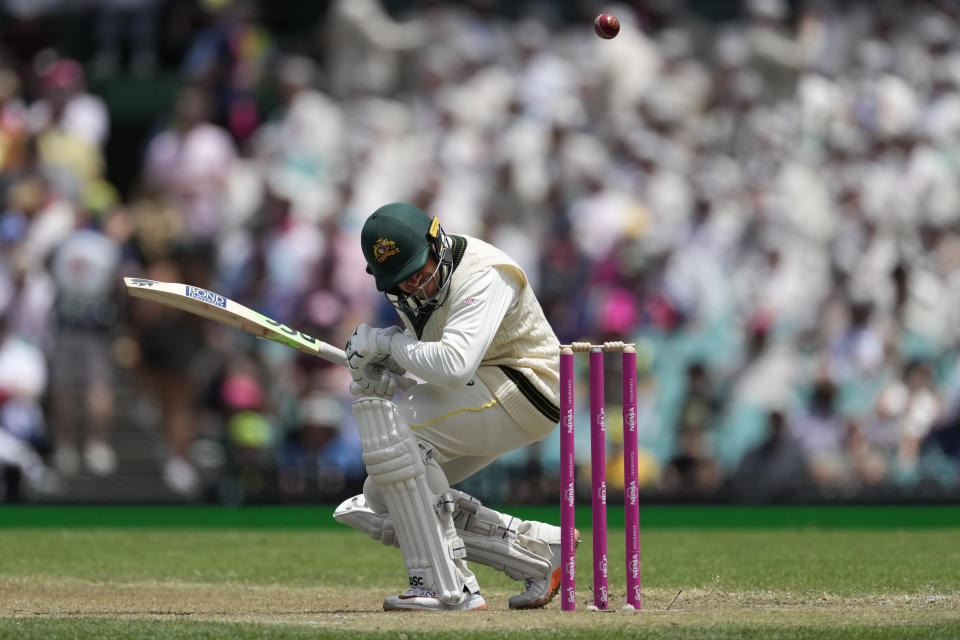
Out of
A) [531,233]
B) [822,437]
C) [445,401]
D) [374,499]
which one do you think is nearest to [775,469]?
[822,437]

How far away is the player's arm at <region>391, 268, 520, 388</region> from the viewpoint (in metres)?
6.96

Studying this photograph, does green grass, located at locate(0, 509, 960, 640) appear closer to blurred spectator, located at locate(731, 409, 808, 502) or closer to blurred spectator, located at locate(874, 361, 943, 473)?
blurred spectator, located at locate(731, 409, 808, 502)


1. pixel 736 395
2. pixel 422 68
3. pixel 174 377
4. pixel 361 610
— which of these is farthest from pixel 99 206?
pixel 361 610

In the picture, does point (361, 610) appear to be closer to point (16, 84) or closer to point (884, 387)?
point (884, 387)

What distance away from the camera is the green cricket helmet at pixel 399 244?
23.2ft

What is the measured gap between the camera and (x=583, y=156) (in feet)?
53.1

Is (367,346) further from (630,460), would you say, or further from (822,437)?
(822,437)

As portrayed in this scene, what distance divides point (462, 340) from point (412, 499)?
2.43 ft

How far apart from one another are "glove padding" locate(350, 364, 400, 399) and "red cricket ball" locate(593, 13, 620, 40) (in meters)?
1.97

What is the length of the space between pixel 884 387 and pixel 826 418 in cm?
80

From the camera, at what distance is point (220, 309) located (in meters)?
A: 7.54

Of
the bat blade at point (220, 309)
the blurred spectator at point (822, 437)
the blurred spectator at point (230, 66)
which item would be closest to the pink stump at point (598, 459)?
the bat blade at point (220, 309)

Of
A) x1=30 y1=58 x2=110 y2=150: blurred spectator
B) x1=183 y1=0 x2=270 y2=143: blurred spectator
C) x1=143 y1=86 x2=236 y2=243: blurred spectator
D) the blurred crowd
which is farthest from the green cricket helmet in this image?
x1=183 y1=0 x2=270 y2=143: blurred spectator

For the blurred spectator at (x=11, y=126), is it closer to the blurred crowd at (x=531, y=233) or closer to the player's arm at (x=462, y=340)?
the blurred crowd at (x=531, y=233)
